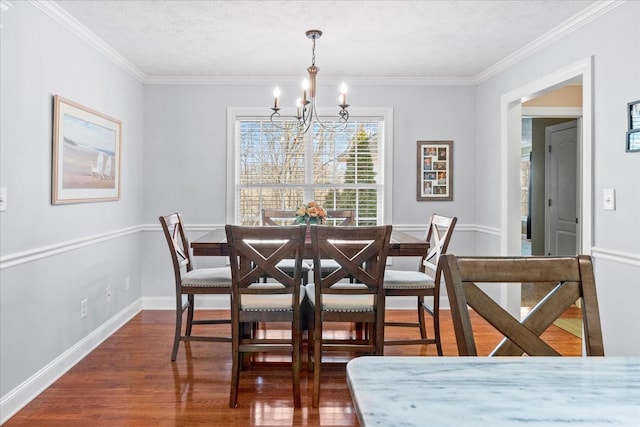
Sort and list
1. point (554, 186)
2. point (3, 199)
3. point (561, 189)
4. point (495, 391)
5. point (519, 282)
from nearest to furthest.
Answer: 1. point (495, 391)
2. point (519, 282)
3. point (3, 199)
4. point (561, 189)
5. point (554, 186)

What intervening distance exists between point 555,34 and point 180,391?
349 cm

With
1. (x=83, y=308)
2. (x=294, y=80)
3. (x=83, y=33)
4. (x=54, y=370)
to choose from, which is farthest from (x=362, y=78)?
(x=54, y=370)

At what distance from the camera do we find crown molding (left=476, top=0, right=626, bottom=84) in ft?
9.10

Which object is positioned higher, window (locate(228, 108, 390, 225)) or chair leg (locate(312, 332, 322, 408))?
window (locate(228, 108, 390, 225))

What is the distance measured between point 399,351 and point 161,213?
8.90 ft

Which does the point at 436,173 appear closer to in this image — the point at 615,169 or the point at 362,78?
the point at 362,78

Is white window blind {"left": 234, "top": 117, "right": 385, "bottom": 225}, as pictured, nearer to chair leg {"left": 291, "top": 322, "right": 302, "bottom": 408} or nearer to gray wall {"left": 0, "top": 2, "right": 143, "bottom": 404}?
gray wall {"left": 0, "top": 2, "right": 143, "bottom": 404}

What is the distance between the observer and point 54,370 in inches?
113

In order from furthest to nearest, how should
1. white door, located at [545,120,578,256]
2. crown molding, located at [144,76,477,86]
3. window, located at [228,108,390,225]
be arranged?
white door, located at [545,120,578,256]
window, located at [228,108,390,225]
crown molding, located at [144,76,477,86]

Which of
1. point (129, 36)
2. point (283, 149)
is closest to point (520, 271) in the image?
point (129, 36)

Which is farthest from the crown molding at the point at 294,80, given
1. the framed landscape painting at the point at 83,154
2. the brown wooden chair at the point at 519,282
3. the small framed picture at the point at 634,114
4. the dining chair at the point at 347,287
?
the brown wooden chair at the point at 519,282

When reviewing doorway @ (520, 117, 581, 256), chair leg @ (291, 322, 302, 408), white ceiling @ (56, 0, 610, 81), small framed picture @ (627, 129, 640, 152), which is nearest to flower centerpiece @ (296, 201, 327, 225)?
chair leg @ (291, 322, 302, 408)

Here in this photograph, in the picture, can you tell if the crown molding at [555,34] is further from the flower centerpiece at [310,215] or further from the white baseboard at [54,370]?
the white baseboard at [54,370]

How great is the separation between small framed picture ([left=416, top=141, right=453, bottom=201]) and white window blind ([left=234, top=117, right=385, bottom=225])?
1.32 feet
